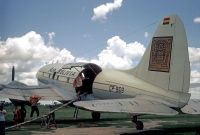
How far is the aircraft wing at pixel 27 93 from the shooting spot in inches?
781

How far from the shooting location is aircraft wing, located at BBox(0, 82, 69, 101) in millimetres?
19828

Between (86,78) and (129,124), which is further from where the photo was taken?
(129,124)

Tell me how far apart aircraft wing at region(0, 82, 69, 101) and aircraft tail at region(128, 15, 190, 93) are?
23.3 feet

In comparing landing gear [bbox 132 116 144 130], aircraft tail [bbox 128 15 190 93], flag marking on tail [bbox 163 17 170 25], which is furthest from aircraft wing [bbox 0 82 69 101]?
flag marking on tail [bbox 163 17 170 25]

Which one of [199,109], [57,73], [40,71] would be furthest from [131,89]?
[40,71]

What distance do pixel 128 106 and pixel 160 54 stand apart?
331 cm

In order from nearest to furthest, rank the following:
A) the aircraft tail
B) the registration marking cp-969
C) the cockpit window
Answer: the aircraft tail < the registration marking cp-969 < the cockpit window

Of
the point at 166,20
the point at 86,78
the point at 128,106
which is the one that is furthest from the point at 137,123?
the point at 86,78

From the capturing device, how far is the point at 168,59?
48.4 ft

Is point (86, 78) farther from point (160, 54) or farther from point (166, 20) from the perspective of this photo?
point (166, 20)

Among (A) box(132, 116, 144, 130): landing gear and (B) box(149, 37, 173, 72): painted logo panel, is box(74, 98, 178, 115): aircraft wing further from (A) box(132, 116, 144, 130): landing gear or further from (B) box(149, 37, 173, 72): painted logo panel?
(B) box(149, 37, 173, 72): painted logo panel

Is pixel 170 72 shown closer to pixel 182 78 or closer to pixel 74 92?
pixel 182 78

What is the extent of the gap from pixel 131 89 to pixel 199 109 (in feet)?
10.2

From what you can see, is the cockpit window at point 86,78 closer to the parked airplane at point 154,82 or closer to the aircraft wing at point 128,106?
the parked airplane at point 154,82
